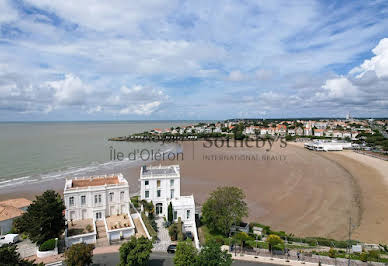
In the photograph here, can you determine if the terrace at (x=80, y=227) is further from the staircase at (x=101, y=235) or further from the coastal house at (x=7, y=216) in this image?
the coastal house at (x=7, y=216)

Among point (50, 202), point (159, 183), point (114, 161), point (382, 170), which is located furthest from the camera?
point (114, 161)

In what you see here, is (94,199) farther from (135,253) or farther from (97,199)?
(135,253)

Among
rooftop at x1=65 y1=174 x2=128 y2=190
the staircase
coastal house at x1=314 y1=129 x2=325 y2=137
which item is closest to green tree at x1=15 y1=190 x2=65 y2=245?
the staircase

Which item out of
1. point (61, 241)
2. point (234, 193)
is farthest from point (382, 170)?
point (61, 241)

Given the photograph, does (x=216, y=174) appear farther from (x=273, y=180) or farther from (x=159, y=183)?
(x=159, y=183)

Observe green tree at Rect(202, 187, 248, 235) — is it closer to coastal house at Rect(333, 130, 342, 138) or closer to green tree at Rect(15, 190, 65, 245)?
green tree at Rect(15, 190, 65, 245)

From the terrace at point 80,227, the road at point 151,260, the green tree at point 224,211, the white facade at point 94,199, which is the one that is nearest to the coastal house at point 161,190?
the white facade at point 94,199

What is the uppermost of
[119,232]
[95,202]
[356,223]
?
[95,202]
